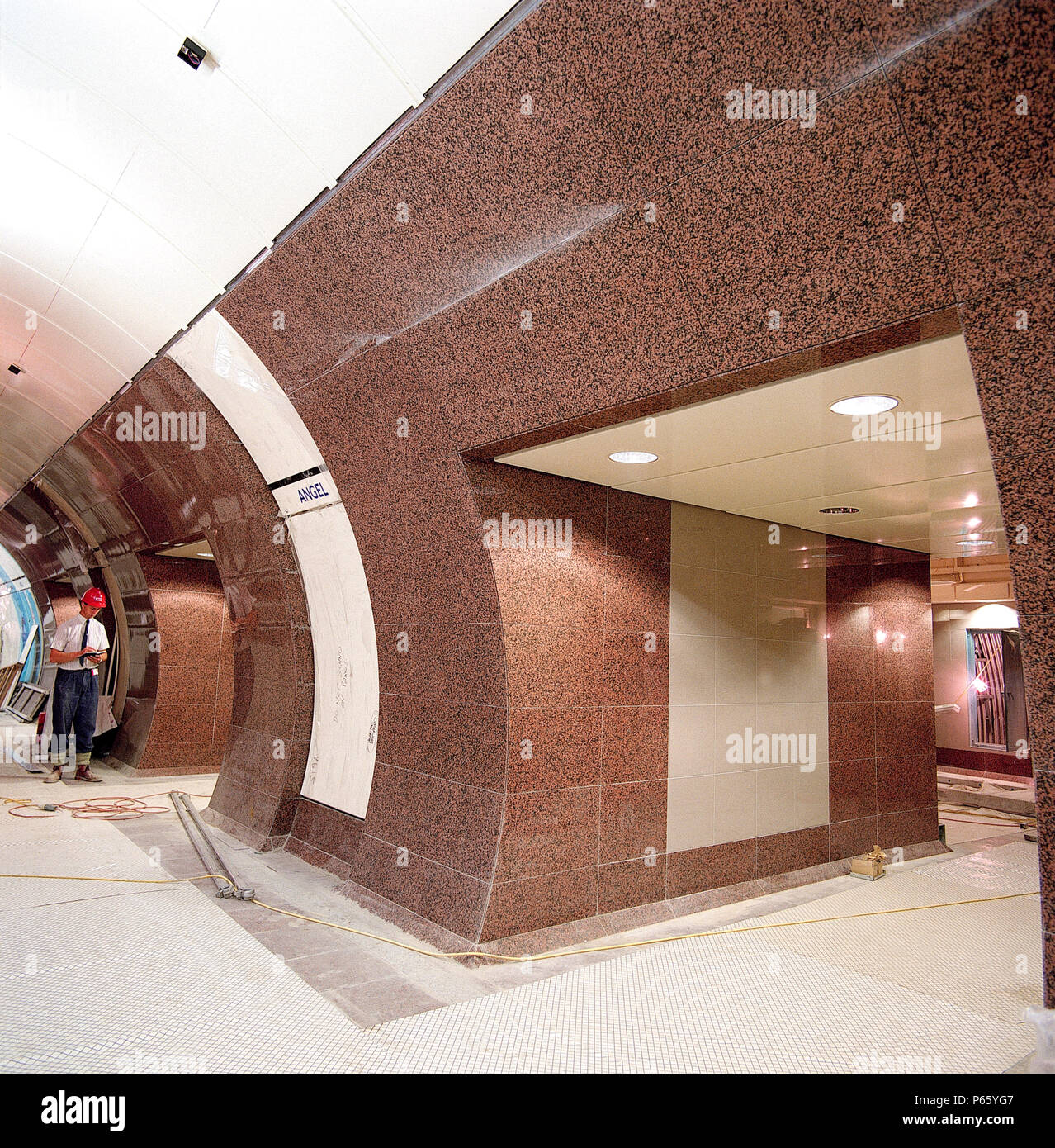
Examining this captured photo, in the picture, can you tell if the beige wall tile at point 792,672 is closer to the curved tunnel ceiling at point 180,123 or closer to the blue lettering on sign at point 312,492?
the blue lettering on sign at point 312,492

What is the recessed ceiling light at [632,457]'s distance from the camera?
4293 mm

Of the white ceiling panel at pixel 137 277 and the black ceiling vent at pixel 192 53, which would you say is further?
the white ceiling panel at pixel 137 277

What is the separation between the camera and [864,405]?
137 inches

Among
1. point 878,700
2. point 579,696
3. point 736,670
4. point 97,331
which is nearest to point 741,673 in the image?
point 736,670

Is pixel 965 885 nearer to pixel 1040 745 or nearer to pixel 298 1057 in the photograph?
pixel 1040 745

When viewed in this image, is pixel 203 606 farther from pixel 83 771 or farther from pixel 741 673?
pixel 741 673

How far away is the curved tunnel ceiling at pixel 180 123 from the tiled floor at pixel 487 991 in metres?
3.70

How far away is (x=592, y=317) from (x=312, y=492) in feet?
11.3

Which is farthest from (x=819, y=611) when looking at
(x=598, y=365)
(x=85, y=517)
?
(x=85, y=517)

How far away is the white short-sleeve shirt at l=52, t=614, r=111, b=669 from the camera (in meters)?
9.31

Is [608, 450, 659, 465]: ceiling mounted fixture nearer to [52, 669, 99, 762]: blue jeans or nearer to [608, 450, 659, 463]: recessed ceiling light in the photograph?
[608, 450, 659, 463]: recessed ceiling light

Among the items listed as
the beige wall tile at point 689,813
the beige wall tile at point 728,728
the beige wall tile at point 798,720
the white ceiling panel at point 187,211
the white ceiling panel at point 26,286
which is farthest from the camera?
the beige wall tile at point 798,720

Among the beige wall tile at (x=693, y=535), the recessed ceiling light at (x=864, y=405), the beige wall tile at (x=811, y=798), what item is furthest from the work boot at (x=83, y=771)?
the recessed ceiling light at (x=864, y=405)
